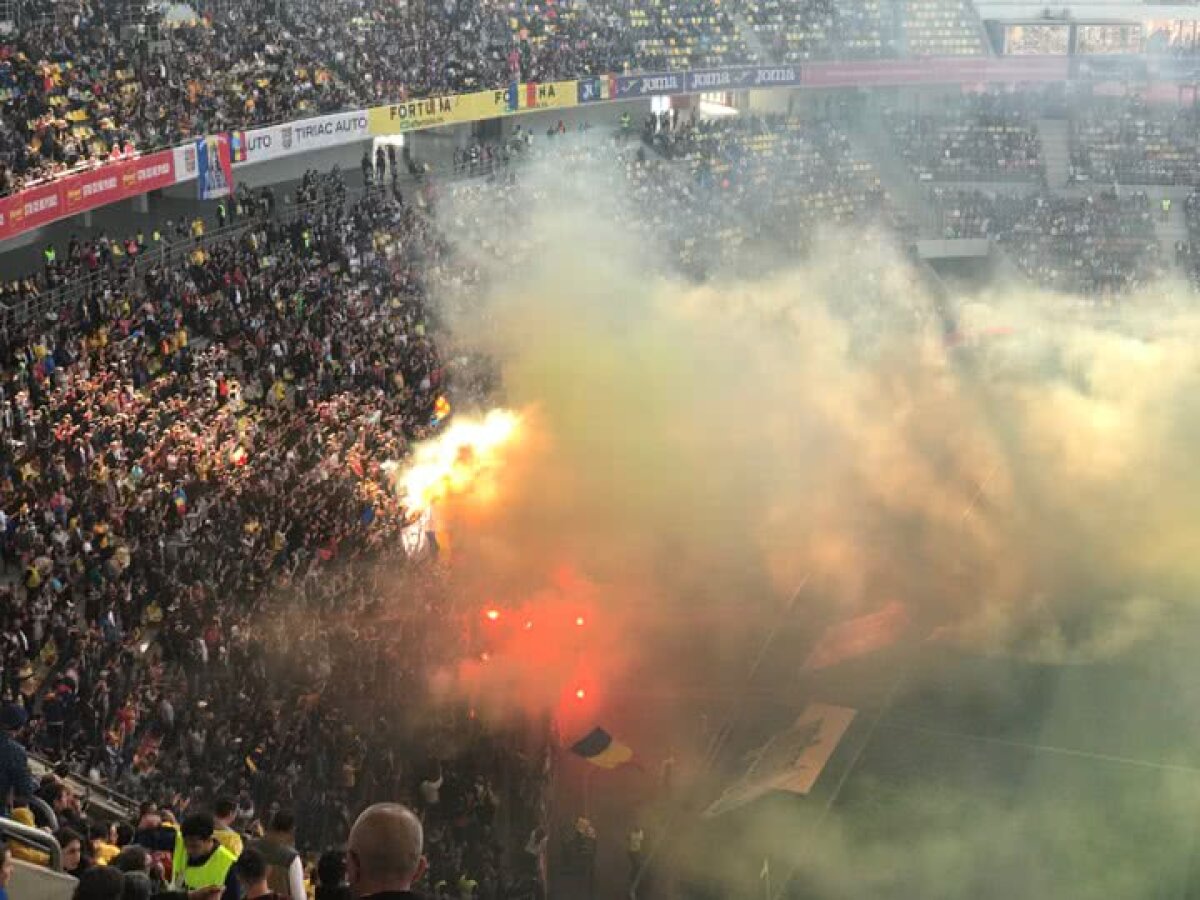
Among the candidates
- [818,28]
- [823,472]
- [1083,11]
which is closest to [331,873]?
[823,472]

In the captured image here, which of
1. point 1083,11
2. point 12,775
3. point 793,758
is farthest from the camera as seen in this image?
point 1083,11

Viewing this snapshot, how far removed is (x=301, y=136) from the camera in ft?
85.7

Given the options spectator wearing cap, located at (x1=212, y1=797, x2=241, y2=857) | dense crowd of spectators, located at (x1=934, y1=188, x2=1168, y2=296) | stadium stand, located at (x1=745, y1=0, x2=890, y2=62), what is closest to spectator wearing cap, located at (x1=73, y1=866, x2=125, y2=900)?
spectator wearing cap, located at (x1=212, y1=797, x2=241, y2=857)

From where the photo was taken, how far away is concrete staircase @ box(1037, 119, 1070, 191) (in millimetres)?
41438

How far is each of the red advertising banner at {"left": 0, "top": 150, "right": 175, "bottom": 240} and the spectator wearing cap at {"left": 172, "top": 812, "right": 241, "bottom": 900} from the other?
45.9ft

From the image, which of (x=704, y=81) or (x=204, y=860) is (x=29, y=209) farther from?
(x=704, y=81)

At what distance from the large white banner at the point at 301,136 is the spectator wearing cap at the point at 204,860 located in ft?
64.2

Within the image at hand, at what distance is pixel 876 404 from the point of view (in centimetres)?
2684

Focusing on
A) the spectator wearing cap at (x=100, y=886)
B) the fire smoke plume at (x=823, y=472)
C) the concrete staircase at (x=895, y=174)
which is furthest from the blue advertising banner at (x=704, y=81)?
the spectator wearing cap at (x=100, y=886)

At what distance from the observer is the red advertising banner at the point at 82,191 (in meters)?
18.6

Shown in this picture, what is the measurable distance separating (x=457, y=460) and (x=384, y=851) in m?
18.1

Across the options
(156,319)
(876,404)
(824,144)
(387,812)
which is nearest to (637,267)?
(876,404)

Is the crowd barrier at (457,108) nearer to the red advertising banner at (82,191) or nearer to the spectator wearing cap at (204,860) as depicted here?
the red advertising banner at (82,191)

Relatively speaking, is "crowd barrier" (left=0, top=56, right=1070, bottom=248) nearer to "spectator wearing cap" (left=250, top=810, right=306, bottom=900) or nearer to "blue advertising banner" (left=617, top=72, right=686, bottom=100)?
"blue advertising banner" (left=617, top=72, right=686, bottom=100)
